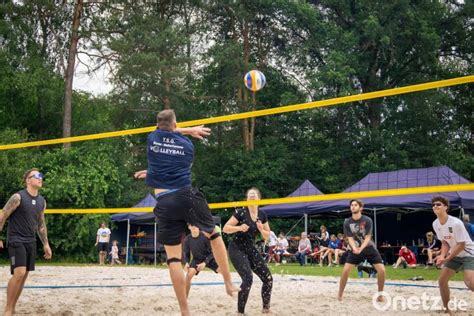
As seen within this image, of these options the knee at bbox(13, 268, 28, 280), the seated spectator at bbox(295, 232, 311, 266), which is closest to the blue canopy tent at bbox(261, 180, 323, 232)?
the seated spectator at bbox(295, 232, 311, 266)

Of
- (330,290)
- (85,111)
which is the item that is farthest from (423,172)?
(85,111)

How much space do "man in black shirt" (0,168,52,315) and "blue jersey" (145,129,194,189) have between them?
2124 millimetres

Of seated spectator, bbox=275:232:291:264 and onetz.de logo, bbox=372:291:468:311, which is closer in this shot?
onetz.de logo, bbox=372:291:468:311

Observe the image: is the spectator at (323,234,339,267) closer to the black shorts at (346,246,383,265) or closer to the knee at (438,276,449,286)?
the black shorts at (346,246,383,265)

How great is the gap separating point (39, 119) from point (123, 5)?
600 centimetres

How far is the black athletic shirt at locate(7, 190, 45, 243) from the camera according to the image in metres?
7.08

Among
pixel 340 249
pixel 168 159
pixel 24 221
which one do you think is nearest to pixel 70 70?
pixel 340 249

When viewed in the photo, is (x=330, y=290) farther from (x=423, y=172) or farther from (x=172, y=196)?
(x=423, y=172)

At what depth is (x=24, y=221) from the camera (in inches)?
281

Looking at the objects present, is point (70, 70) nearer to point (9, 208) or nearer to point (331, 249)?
point (331, 249)

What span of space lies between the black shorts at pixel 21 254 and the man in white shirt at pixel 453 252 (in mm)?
4307

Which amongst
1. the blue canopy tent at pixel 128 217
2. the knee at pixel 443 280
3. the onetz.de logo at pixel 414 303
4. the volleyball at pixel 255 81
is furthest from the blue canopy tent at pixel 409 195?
the knee at pixel 443 280

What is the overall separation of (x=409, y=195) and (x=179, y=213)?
43.7ft

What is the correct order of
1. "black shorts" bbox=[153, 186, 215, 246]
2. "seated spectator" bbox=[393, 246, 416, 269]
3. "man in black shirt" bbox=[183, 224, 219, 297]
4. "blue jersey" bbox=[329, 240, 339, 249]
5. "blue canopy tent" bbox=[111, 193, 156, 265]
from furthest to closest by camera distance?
"blue canopy tent" bbox=[111, 193, 156, 265] → "blue jersey" bbox=[329, 240, 339, 249] → "seated spectator" bbox=[393, 246, 416, 269] → "man in black shirt" bbox=[183, 224, 219, 297] → "black shorts" bbox=[153, 186, 215, 246]
